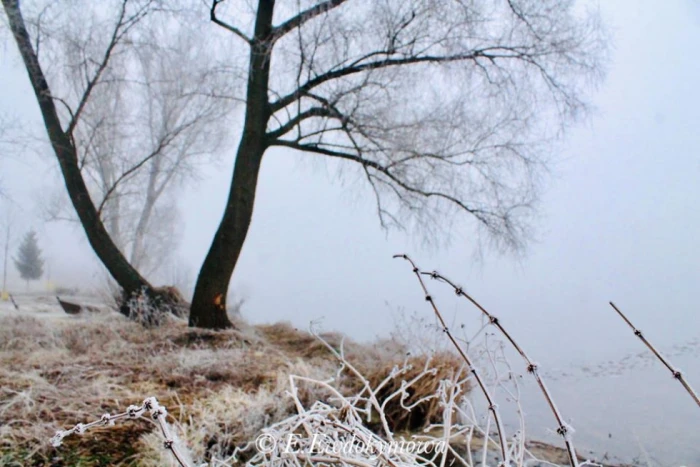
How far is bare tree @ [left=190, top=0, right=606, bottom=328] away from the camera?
2246 mm

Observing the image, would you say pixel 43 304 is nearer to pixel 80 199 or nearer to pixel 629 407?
pixel 80 199

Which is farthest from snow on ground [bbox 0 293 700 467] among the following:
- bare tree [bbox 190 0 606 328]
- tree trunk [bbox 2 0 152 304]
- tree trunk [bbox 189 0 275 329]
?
tree trunk [bbox 2 0 152 304]

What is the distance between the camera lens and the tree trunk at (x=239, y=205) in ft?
8.34

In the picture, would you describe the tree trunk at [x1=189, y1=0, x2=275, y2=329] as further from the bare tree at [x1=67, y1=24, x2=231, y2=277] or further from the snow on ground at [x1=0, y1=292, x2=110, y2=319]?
the snow on ground at [x1=0, y1=292, x2=110, y2=319]

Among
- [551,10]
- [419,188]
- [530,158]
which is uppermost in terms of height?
[551,10]

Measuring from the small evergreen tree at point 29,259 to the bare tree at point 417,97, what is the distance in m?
1.21

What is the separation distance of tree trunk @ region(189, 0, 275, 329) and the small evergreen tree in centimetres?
119

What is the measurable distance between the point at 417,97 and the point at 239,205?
0.99 m

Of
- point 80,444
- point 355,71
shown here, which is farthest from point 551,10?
point 80,444

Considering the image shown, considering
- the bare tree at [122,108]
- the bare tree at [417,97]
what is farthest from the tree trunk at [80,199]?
the bare tree at [417,97]

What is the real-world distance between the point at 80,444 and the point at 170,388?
0.34m

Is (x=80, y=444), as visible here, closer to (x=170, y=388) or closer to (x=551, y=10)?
(x=170, y=388)

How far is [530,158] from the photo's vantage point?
2326mm

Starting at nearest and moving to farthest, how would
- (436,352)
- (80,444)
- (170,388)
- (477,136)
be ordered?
1. (80,444)
2. (170,388)
3. (436,352)
4. (477,136)
